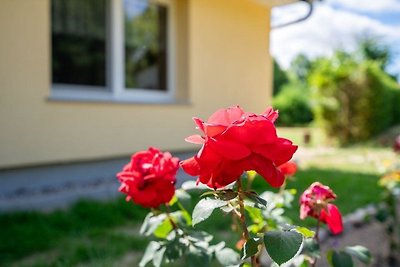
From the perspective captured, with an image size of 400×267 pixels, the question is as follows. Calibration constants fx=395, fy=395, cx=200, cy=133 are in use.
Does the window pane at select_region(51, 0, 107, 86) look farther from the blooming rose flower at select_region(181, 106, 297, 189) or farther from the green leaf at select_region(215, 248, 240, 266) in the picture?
the blooming rose flower at select_region(181, 106, 297, 189)

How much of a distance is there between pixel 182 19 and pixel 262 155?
496cm

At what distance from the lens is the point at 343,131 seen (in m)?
11.9

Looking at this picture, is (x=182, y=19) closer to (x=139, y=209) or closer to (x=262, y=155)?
(x=139, y=209)

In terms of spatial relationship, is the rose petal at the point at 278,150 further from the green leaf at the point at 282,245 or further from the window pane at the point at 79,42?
the window pane at the point at 79,42

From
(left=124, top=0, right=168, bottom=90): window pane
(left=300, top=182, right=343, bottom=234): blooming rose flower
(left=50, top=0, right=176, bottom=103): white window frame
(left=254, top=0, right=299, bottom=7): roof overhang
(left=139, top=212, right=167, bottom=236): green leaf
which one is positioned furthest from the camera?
(left=254, top=0, right=299, bottom=7): roof overhang

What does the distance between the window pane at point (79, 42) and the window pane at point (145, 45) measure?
40 centimetres

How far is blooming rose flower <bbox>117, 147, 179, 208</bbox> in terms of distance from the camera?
3.46 ft

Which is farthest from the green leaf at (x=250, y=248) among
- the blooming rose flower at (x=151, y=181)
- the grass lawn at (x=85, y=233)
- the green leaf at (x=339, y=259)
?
the grass lawn at (x=85, y=233)

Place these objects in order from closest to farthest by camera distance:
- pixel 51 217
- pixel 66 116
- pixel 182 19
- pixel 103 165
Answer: pixel 51 217, pixel 66 116, pixel 103 165, pixel 182 19

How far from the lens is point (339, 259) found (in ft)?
3.77

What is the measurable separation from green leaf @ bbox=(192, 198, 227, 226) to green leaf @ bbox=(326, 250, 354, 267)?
521 millimetres

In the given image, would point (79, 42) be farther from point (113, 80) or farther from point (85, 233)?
point (85, 233)

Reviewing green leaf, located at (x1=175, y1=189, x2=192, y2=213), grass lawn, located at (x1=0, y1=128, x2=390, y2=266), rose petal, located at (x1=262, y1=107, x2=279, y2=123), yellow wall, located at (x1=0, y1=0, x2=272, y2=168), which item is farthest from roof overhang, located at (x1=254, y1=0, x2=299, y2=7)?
Answer: rose petal, located at (x1=262, y1=107, x2=279, y2=123)

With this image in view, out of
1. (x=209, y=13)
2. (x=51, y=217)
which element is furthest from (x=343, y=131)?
(x=51, y=217)
